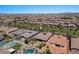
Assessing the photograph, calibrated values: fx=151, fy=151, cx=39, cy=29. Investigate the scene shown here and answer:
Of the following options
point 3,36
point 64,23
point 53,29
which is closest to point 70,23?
point 64,23

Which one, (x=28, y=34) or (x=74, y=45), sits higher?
(x=28, y=34)

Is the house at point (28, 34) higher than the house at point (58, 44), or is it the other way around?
the house at point (28, 34)

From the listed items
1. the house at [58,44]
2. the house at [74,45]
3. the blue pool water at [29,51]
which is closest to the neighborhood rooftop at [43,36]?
the house at [58,44]

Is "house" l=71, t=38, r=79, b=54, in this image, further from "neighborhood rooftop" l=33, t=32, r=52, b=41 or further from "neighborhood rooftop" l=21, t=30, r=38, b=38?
"neighborhood rooftop" l=21, t=30, r=38, b=38

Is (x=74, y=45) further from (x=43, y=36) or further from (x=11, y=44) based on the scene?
(x=11, y=44)

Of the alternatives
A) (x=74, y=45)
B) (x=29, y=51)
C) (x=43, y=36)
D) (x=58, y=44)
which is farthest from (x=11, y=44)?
(x=74, y=45)

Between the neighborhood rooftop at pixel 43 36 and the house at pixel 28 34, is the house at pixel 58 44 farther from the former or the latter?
the house at pixel 28 34

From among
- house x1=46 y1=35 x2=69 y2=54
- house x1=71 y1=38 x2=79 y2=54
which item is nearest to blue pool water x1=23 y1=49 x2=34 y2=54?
house x1=46 y1=35 x2=69 y2=54

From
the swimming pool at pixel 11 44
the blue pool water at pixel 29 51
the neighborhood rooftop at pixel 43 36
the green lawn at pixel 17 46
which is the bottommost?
the blue pool water at pixel 29 51

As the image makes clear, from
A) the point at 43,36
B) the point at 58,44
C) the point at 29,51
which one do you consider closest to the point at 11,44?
the point at 29,51
